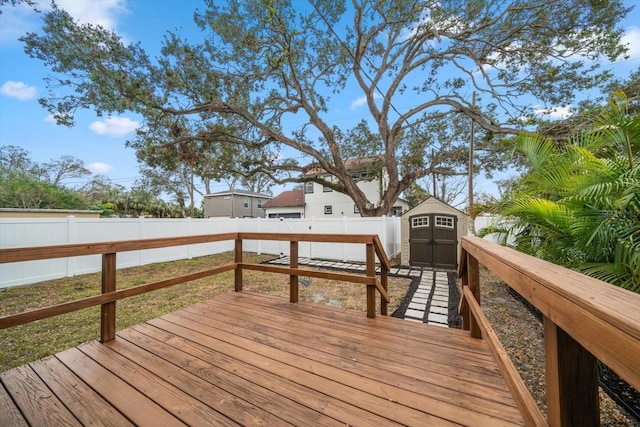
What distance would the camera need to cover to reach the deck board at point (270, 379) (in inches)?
54.9

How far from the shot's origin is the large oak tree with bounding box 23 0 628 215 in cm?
711

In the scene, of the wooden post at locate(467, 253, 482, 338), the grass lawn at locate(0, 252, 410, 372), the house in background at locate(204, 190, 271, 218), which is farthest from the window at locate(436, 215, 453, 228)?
the house in background at locate(204, 190, 271, 218)

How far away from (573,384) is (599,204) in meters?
2.27

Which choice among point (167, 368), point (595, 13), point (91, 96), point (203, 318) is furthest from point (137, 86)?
point (595, 13)

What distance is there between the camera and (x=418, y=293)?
5.04m

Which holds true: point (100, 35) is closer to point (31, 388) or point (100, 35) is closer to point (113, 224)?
point (113, 224)

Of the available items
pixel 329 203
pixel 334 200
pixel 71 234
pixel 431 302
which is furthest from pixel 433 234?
pixel 329 203

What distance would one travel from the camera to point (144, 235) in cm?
750

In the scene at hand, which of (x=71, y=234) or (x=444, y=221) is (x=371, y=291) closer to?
(x=444, y=221)

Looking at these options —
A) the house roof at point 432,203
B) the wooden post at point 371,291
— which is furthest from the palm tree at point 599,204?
the house roof at point 432,203

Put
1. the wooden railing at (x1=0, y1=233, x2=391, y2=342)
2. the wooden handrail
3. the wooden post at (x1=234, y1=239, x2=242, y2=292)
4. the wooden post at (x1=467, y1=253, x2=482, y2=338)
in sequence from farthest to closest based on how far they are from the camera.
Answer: the wooden post at (x1=234, y1=239, x2=242, y2=292)
the wooden post at (x1=467, y1=253, x2=482, y2=338)
the wooden railing at (x1=0, y1=233, x2=391, y2=342)
the wooden handrail

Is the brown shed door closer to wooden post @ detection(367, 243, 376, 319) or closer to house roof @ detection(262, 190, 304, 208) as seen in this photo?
wooden post @ detection(367, 243, 376, 319)

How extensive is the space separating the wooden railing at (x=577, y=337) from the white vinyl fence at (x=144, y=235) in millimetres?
6743

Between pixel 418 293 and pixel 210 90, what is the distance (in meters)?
8.41
